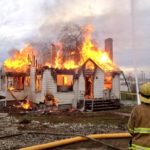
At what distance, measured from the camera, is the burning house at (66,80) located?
28.4 meters

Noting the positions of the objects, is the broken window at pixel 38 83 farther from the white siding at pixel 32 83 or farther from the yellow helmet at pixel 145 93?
the yellow helmet at pixel 145 93

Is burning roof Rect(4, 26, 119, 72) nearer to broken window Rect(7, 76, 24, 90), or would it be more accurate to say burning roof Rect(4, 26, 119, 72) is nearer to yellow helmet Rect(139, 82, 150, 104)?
broken window Rect(7, 76, 24, 90)

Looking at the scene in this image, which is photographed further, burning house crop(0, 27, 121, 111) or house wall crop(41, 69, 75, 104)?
burning house crop(0, 27, 121, 111)

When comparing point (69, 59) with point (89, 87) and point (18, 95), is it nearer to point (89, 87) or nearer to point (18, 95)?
point (89, 87)

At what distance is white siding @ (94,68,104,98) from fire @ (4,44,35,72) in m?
7.16

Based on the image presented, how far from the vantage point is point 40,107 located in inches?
1104

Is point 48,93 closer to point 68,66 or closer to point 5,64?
point 68,66

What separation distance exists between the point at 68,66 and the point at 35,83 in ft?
11.4

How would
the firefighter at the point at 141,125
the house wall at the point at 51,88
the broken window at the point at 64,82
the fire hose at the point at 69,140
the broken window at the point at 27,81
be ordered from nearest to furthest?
the firefighter at the point at 141,125
the fire hose at the point at 69,140
the house wall at the point at 51,88
the broken window at the point at 64,82
the broken window at the point at 27,81

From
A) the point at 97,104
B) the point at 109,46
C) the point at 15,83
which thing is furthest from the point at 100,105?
the point at 109,46

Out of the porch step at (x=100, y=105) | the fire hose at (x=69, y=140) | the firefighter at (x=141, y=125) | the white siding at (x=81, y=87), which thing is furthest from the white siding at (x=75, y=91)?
the firefighter at (x=141, y=125)

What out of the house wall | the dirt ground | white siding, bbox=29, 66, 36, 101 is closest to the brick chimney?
white siding, bbox=29, 66, 36, 101

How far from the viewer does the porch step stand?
27781mm

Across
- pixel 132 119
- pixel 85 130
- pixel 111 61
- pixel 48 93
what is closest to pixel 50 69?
pixel 48 93
